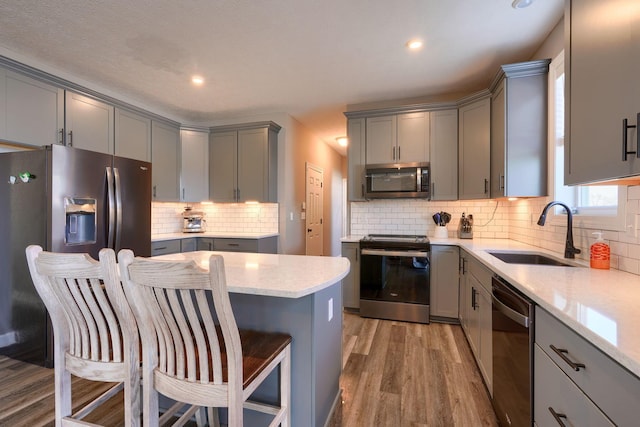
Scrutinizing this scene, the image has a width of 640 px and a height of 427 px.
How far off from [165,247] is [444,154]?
3562mm

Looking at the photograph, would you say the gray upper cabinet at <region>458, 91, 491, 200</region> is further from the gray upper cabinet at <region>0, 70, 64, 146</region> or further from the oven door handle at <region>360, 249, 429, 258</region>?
the gray upper cabinet at <region>0, 70, 64, 146</region>

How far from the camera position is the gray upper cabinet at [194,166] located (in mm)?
4168

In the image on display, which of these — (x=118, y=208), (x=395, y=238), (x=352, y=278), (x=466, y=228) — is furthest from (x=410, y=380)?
(x=118, y=208)

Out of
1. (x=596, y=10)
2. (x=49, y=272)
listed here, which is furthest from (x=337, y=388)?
(x=596, y=10)

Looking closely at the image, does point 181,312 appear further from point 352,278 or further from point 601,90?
point 352,278

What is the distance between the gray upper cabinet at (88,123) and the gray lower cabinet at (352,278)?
117 inches

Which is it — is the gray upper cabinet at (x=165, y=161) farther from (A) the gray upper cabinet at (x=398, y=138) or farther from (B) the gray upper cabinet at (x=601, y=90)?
(B) the gray upper cabinet at (x=601, y=90)

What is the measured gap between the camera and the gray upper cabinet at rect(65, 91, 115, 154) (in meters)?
2.85

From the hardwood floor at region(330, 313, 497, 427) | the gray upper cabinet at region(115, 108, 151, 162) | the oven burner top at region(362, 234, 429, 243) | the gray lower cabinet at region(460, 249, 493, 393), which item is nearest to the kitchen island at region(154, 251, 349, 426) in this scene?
the hardwood floor at region(330, 313, 497, 427)

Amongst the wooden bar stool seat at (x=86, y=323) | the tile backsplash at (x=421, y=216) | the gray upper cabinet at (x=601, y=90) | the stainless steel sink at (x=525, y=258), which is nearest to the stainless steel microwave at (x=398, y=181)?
the tile backsplash at (x=421, y=216)

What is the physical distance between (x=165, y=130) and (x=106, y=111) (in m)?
0.79

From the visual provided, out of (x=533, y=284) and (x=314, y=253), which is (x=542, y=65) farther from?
(x=314, y=253)

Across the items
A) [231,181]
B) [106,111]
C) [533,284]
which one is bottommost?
[533,284]

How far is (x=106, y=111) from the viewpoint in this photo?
126 inches
